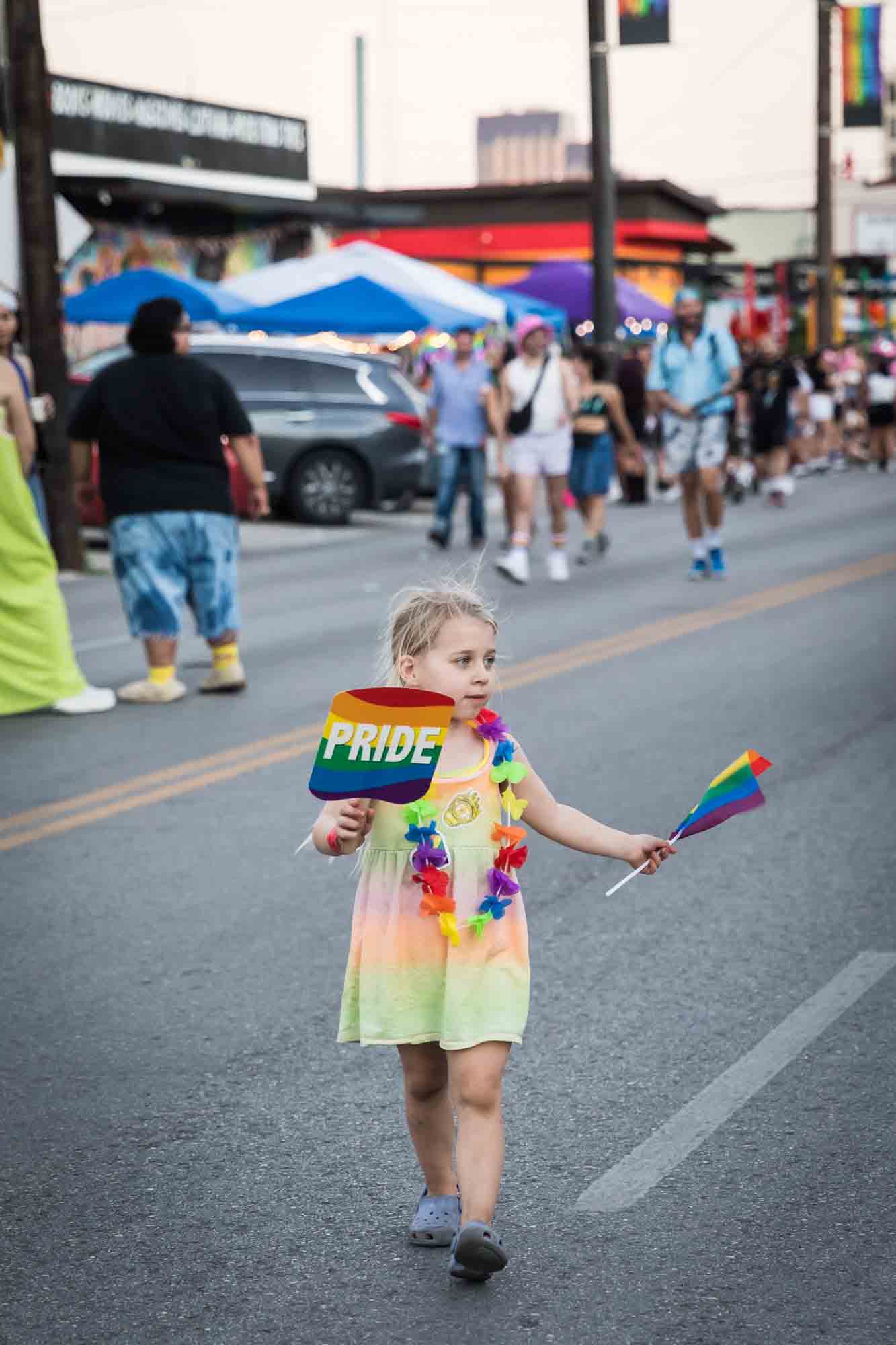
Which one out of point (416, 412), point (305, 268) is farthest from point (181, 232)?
point (416, 412)

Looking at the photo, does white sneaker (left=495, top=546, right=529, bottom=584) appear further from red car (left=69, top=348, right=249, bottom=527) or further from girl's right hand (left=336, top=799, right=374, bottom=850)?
girl's right hand (left=336, top=799, right=374, bottom=850)

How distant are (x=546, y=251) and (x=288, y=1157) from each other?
150 feet

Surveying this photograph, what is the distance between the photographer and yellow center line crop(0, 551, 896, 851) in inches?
300

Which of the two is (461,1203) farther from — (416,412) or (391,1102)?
(416,412)

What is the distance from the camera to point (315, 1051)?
4973 millimetres

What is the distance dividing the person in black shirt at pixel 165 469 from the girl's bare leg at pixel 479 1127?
6506 mm

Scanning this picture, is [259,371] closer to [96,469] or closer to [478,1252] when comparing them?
[96,469]

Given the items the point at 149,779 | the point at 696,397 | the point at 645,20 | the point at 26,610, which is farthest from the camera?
the point at 645,20

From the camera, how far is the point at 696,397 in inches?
593

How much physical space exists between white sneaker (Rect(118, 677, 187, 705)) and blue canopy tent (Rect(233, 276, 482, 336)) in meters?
15.1

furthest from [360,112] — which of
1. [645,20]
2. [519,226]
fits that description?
[645,20]

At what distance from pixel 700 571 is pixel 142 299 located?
11.8 m

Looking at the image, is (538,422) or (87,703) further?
(538,422)

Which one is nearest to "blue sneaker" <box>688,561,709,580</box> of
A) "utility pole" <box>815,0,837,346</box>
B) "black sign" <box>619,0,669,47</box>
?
"black sign" <box>619,0,669,47</box>
